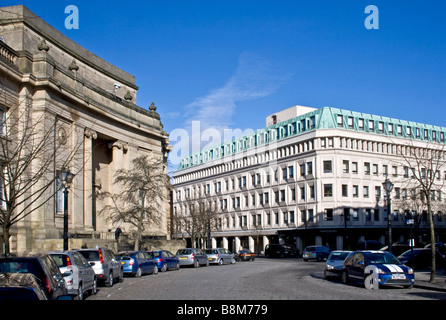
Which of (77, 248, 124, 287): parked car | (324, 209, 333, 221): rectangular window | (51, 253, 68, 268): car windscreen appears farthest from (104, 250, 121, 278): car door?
(324, 209, 333, 221): rectangular window

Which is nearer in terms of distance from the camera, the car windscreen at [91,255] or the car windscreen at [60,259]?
the car windscreen at [60,259]

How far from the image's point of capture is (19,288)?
9336 millimetres

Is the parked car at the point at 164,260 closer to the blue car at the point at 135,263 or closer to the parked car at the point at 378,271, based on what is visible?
the blue car at the point at 135,263

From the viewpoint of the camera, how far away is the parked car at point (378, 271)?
1994 centimetres

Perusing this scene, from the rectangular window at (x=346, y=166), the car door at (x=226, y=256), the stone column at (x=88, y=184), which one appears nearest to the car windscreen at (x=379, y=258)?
the stone column at (x=88, y=184)

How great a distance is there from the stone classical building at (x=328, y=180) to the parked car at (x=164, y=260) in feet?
115

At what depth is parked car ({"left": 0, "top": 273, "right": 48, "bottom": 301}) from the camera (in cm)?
909

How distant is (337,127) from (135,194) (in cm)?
4013

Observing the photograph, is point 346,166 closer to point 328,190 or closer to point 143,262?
point 328,190

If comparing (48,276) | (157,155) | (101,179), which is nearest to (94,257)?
(48,276)

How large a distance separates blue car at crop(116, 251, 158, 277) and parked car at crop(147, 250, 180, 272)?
3640 millimetres

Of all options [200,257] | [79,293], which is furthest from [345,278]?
[200,257]
